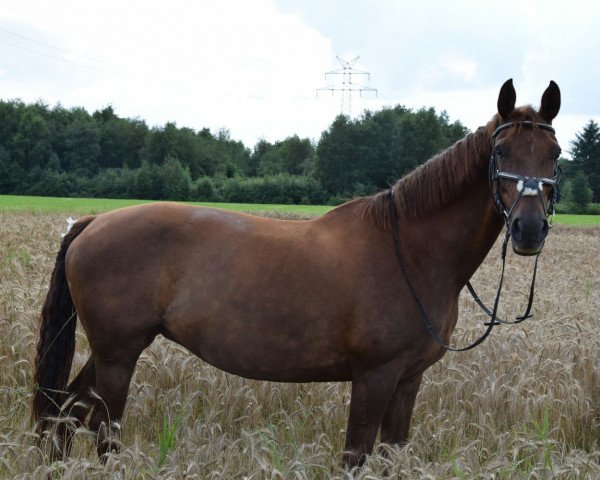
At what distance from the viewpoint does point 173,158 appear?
64312mm

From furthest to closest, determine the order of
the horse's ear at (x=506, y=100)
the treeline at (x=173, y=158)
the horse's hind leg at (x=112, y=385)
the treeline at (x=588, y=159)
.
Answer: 1. the treeline at (x=588, y=159)
2. the treeline at (x=173, y=158)
3. the horse's hind leg at (x=112, y=385)
4. the horse's ear at (x=506, y=100)

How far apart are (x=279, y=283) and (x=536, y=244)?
159 cm

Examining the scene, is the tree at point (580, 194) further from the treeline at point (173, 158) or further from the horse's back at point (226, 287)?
the horse's back at point (226, 287)

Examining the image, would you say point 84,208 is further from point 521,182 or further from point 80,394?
point 521,182

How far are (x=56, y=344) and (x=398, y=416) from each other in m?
2.49

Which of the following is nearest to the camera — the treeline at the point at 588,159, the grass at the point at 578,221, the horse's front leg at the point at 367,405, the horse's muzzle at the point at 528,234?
the horse's muzzle at the point at 528,234

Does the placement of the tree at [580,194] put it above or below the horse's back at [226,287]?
above

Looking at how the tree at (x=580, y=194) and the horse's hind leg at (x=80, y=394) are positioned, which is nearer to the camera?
the horse's hind leg at (x=80, y=394)

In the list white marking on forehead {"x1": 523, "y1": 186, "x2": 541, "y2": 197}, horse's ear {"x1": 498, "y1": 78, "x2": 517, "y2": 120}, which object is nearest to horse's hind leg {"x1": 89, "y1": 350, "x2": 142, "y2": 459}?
white marking on forehead {"x1": 523, "y1": 186, "x2": 541, "y2": 197}

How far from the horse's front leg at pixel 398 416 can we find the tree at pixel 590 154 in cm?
7728

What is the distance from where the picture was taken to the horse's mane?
4004mm

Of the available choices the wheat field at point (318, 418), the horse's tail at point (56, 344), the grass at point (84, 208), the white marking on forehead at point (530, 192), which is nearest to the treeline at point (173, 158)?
the grass at point (84, 208)

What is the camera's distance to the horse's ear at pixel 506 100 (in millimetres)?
3812

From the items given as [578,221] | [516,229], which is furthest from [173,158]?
[516,229]
